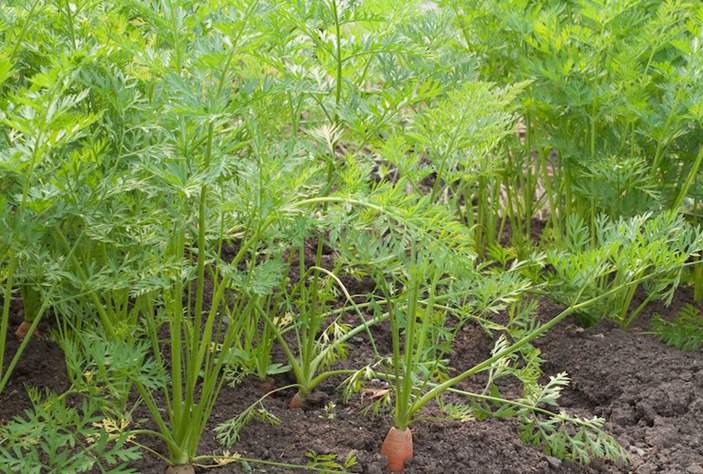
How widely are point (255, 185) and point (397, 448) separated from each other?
0.71 metres

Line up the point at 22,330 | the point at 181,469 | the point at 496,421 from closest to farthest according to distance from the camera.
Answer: the point at 181,469, the point at 496,421, the point at 22,330

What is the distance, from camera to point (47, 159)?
1876 millimetres

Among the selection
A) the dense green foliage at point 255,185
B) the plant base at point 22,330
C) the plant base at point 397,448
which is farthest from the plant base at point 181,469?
the plant base at point 22,330

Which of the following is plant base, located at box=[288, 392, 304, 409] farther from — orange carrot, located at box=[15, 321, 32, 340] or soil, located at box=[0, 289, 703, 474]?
orange carrot, located at box=[15, 321, 32, 340]

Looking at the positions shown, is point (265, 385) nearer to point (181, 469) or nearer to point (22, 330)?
point (181, 469)

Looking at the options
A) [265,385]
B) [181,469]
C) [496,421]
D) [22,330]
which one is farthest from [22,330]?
[496,421]

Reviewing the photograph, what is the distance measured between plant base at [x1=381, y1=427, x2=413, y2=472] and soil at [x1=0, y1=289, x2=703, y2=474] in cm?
2

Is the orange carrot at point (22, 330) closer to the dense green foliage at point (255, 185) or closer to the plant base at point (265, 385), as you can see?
the dense green foliage at point (255, 185)

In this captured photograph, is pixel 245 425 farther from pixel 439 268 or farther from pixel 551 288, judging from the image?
pixel 551 288

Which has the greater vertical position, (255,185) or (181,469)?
(255,185)

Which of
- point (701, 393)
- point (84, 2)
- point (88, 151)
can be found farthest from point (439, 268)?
point (701, 393)

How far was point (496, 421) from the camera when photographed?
8.30ft

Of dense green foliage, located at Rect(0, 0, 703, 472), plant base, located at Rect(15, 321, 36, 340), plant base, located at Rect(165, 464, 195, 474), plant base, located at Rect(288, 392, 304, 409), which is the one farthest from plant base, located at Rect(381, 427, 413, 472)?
plant base, located at Rect(15, 321, 36, 340)

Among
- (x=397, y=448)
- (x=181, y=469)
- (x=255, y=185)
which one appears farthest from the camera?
(x=397, y=448)
